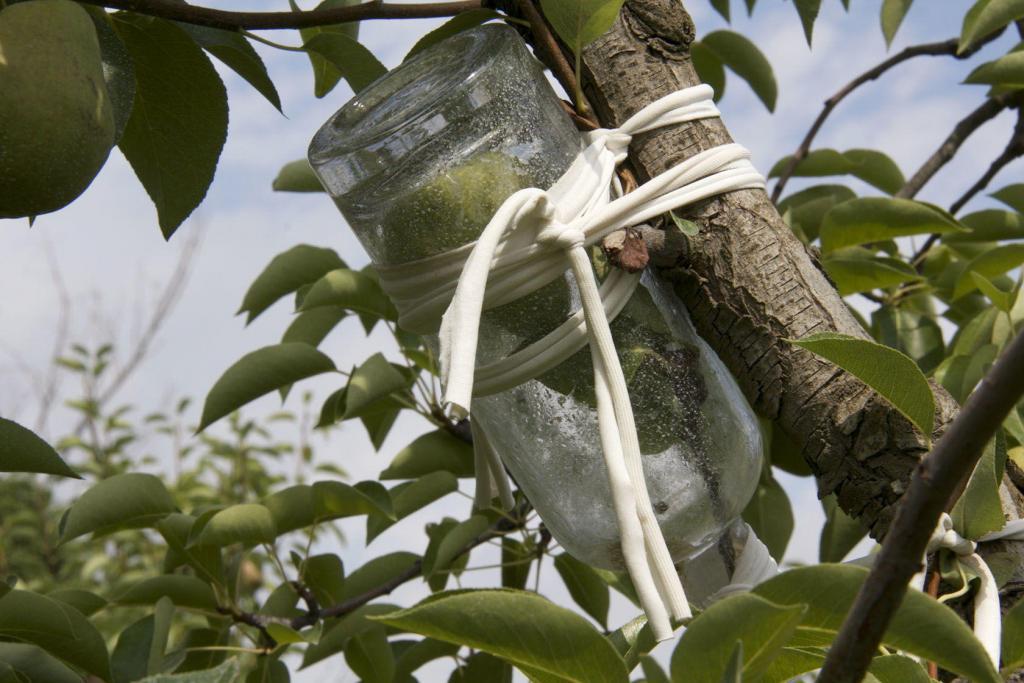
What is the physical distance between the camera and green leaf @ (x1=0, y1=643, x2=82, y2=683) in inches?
34.8

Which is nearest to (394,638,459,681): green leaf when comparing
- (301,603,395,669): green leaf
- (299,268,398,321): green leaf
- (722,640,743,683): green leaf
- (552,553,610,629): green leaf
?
(301,603,395,669): green leaf

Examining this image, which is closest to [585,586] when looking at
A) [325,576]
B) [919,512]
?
[325,576]

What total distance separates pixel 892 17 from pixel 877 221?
36cm

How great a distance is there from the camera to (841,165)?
152 cm

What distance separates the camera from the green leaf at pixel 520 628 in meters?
0.50

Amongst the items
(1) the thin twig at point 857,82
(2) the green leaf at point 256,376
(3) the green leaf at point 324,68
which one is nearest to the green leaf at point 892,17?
(1) the thin twig at point 857,82

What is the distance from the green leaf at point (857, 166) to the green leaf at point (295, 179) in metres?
0.64

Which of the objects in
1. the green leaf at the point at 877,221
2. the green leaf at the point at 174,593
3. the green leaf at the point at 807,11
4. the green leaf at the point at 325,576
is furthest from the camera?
the green leaf at the point at 325,576

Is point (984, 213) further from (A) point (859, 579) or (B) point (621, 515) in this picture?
(A) point (859, 579)

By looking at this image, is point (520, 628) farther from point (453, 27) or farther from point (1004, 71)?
point (1004, 71)

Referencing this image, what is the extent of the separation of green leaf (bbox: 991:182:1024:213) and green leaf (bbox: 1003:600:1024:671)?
903mm

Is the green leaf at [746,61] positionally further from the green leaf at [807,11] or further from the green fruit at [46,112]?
the green fruit at [46,112]

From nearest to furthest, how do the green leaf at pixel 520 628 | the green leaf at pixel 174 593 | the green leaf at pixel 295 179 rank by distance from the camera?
the green leaf at pixel 520 628
the green leaf at pixel 174 593
the green leaf at pixel 295 179

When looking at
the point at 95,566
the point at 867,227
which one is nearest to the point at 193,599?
the point at 867,227
